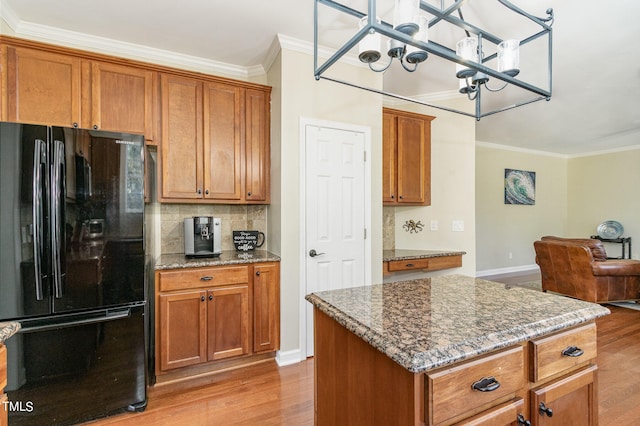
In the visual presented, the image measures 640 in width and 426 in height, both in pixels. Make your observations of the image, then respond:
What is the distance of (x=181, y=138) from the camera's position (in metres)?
2.55

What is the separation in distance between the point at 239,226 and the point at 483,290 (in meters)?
2.33

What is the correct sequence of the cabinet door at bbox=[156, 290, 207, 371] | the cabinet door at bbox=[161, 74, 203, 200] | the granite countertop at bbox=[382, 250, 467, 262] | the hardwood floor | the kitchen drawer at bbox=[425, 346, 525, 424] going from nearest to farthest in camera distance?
the kitchen drawer at bbox=[425, 346, 525, 424] < the hardwood floor < the cabinet door at bbox=[156, 290, 207, 371] < the cabinet door at bbox=[161, 74, 203, 200] < the granite countertop at bbox=[382, 250, 467, 262]

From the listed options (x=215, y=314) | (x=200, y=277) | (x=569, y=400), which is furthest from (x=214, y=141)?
(x=569, y=400)

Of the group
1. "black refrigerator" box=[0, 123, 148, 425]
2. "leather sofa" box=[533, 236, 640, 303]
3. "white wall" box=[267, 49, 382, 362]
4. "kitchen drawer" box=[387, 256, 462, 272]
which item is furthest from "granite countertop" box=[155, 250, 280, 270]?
"leather sofa" box=[533, 236, 640, 303]

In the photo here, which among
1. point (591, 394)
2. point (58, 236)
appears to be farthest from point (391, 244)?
point (58, 236)

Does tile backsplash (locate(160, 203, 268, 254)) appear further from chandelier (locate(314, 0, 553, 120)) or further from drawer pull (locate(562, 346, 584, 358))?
drawer pull (locate(562, 346, 584, 358))

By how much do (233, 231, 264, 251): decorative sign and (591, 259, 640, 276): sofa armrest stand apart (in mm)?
4422

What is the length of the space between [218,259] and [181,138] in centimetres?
107

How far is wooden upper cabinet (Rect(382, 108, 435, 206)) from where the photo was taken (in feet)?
11.1

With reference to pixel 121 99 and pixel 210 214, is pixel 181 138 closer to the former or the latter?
pixel 121 99

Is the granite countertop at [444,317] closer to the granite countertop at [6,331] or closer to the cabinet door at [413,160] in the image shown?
the granite countertop at [6,331]

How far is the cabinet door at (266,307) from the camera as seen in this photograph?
2506 millimetres

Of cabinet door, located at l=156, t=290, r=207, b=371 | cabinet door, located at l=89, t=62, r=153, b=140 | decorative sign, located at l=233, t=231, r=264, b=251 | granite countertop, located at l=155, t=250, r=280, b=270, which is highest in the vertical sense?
cabinet door, located at l=89, t=62, r=153, b=140

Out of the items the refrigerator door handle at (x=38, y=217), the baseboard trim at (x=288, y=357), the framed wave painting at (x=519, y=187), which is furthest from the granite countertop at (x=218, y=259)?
the framed wave painting at (x=519, y=187)
